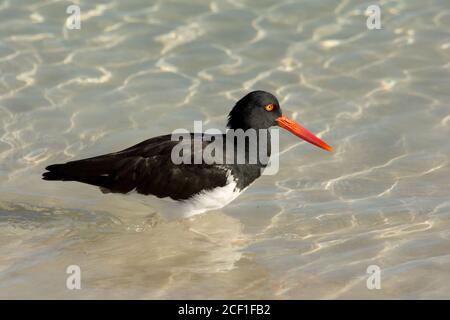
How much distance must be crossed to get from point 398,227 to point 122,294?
205 centimetres

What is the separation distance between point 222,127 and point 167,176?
5.62 ft

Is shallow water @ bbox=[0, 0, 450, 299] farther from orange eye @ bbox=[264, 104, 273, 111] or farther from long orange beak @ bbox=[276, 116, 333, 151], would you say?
orange eye @ bbox=[264, 104, 273, 111]

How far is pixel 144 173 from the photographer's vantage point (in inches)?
246

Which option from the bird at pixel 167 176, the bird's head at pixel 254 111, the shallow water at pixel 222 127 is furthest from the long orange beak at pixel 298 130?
the bird at pixel 167 176

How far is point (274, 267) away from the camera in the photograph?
18.3ft

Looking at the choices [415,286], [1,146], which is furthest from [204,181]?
[1,146]

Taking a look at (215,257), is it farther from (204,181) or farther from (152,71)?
(152,71)

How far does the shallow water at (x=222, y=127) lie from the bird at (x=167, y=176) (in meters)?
0.26

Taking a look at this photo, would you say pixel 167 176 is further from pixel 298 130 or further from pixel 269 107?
pixel 298 130

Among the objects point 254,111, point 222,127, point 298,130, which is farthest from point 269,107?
point 222,127

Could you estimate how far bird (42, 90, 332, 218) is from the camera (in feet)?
20.2

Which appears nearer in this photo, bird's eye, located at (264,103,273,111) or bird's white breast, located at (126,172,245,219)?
bird's white breast, located at (126,172,245,219)

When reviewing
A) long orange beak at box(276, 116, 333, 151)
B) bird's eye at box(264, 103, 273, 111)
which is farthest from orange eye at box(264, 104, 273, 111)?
long orange beak at box(276, 116, 333, 151)

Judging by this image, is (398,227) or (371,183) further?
(371,183)
